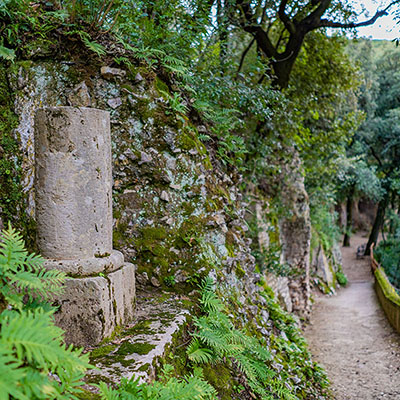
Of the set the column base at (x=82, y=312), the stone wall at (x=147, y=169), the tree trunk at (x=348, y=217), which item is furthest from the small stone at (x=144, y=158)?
the tree trunk at (x=348, y=217)

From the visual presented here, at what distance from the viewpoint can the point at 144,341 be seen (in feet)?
9.77

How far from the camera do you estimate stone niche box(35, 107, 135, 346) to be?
9.56ft

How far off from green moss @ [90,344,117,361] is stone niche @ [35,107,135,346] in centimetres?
10

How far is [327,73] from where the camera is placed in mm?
11367

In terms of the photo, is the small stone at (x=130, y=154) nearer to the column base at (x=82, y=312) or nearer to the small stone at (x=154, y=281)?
the small stone at (x=154, y=281)

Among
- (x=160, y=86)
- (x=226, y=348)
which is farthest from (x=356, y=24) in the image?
(x=226, y=348)

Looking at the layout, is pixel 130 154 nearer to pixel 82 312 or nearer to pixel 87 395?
pixel 82 312

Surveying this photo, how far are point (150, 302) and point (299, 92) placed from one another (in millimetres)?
A: 8895

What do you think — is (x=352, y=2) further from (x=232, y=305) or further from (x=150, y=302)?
(x=150, y=302)

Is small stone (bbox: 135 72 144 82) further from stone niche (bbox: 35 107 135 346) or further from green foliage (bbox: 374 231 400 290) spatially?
green foliage (bbox: 374 231 400 290)

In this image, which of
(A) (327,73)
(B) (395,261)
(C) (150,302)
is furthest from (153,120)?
(B) (395,261)

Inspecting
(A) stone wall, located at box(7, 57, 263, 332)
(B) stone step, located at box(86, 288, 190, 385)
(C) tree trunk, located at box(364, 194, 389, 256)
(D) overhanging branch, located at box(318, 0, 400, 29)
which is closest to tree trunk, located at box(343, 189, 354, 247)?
(C) tree trunk, located at box(364, 194, 389, 256)

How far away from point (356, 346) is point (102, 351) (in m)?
7.97

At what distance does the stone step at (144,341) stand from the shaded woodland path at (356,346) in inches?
156
